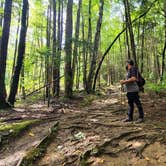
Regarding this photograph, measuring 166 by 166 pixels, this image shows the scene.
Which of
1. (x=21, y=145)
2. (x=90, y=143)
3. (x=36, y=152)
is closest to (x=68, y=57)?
(x=21, y=145)

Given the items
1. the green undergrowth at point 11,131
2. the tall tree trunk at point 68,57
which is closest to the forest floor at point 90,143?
the green undergrowth at point 11,131

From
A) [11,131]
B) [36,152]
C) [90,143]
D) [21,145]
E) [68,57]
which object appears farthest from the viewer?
[68,57]

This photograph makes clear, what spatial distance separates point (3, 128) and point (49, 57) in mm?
6012

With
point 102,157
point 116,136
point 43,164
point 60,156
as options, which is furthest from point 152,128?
point 43,164

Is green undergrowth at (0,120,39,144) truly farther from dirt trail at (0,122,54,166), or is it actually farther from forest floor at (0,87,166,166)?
dirt trail at (0,122,54,166)

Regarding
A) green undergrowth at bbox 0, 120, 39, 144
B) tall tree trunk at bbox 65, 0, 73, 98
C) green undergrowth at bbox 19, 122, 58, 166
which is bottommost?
green undergrowth at bbox 19, 122, 58, 166

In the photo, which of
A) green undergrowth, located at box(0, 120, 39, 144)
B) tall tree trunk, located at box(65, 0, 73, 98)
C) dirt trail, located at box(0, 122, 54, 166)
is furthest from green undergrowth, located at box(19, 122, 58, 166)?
tall tree trunk, located at box(65, 0, 73, 98)

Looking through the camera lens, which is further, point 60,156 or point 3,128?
point 3,128

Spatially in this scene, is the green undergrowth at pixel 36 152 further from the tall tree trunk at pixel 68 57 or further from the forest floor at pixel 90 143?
the tall tree trunk at pixel 68 57

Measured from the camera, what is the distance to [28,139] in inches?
251

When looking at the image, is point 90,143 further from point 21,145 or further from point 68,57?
point 68,57

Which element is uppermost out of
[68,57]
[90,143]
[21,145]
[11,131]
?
[68,57]

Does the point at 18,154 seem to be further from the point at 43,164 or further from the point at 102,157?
the point at 102,157

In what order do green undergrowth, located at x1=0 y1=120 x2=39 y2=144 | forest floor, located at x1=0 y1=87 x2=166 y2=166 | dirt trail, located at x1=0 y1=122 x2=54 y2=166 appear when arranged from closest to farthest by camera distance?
forest floor, located at x1=0 y1=87 x2=166 y2=166 < dirt trail, located at x1=0 y1=122 x2=54 y2=166 < green undergrowth, located at x1=0 y1=120 x2=39 y2=144
